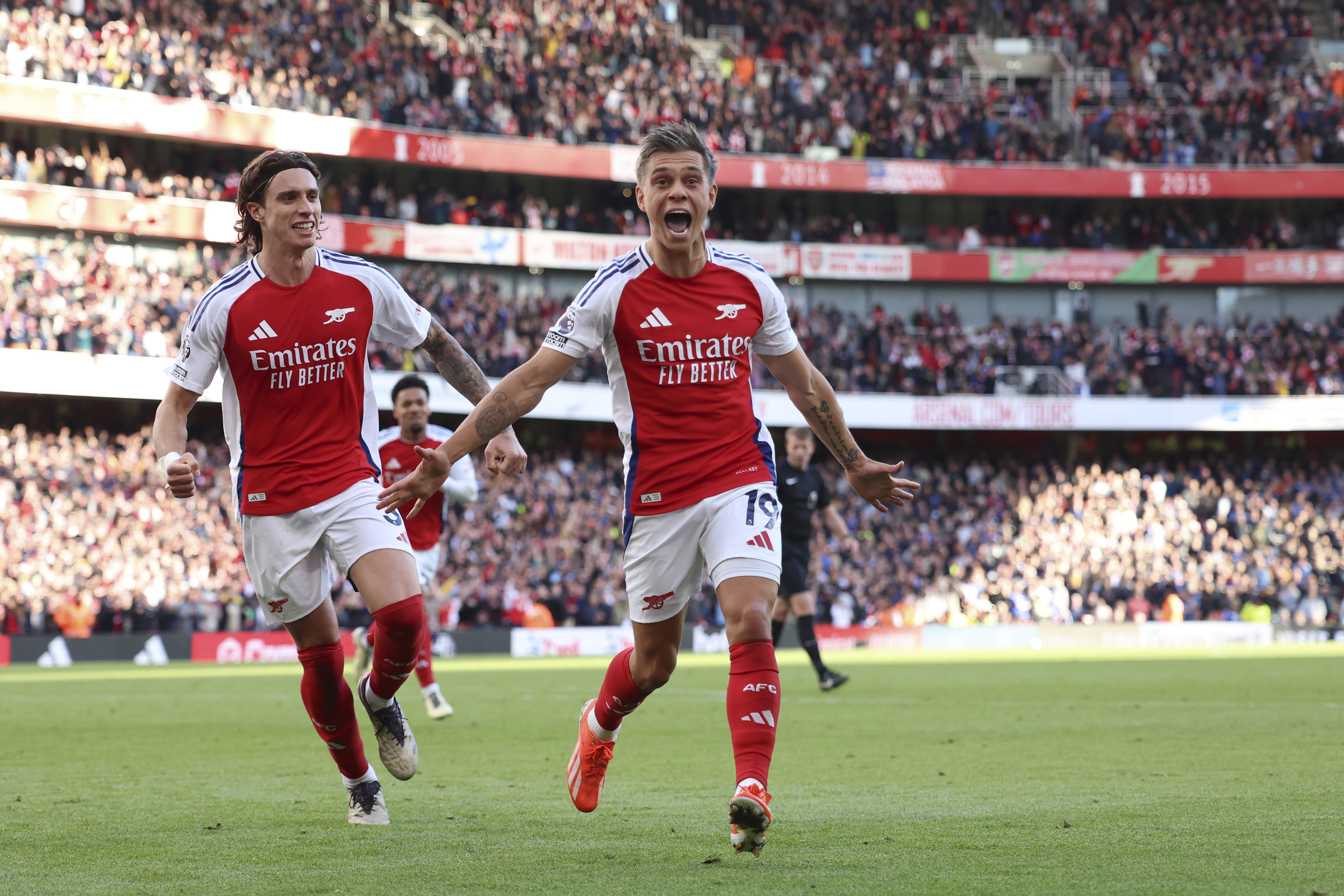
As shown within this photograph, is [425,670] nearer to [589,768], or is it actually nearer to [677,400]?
[589,768]

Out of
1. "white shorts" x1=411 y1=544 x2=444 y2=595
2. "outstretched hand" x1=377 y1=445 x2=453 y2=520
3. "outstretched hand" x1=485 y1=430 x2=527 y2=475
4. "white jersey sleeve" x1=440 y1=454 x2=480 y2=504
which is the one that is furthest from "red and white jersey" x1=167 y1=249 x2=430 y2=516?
"white shorts" x1=411 y1=544 x2=444 y2=595

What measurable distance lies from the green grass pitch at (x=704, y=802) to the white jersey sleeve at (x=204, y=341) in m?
1.90

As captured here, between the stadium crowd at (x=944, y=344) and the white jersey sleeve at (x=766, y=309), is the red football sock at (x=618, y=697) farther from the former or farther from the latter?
the stadium crowd at (x=944, y=344)

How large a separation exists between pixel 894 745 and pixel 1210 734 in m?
2.32

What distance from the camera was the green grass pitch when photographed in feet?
16.0

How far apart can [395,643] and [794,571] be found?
8.86 m

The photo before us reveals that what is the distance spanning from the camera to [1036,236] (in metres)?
45.5

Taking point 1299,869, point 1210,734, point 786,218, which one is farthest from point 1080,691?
point 786,218

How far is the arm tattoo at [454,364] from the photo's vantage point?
663 centimetres

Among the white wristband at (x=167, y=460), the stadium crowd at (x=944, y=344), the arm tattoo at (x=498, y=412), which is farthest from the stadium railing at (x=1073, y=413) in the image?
the arm tattoo at (x=498, y=412)

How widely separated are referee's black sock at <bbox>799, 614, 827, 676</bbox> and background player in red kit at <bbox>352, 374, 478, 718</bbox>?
4.16 m

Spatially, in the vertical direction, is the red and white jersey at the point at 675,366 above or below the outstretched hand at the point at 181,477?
above

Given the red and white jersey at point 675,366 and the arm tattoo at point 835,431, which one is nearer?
the red and white jersey at point 675,366

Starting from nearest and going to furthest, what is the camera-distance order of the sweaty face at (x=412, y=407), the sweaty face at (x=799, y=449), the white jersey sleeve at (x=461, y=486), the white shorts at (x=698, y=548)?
the white shorts at (x=698, y=548) → the sweaty face at (x=412, y=407) → the white jersey sleeve at (x=461, y=486) → the sweaty face at (x=799, y=449)
